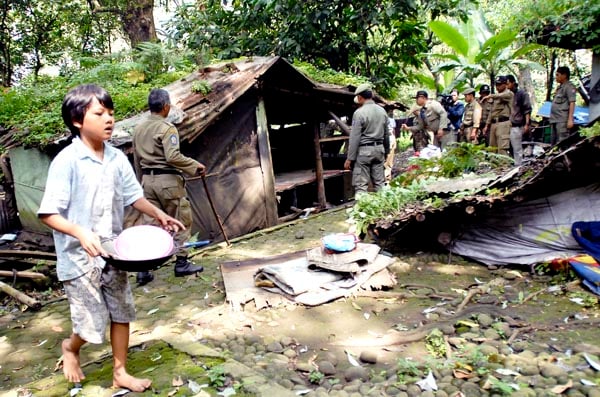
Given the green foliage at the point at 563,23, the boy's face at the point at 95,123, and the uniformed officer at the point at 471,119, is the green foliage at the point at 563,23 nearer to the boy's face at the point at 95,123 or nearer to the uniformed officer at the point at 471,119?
the uniformed officer at the point at 471,119

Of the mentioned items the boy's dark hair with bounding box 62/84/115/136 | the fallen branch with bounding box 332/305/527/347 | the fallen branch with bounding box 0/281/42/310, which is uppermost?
the boy's dark hair with bounding box 62/84/115/136

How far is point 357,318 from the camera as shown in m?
4.31

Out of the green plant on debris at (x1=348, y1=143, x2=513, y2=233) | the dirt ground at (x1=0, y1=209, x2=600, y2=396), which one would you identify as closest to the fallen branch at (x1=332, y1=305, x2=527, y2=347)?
the dirt ground at (x1=0, y1=209, x2=600, y2=396)

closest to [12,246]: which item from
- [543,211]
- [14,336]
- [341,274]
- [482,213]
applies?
[14,336]

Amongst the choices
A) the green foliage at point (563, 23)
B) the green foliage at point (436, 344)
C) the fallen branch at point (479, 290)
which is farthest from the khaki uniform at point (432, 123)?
the green foliage at point (436, 344)

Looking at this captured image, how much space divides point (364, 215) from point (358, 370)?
2876 millimetres

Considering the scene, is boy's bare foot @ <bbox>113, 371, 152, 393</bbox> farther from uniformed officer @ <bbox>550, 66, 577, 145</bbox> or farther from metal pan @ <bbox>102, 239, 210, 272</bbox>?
uniformed officer @ <bbox>550, 66, 577, 145</bbox>

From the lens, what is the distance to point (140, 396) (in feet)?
9.55

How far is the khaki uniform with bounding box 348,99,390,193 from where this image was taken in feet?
24.8

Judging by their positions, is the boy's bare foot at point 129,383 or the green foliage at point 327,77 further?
the green foliage at point 327,77

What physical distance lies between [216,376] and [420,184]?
13.6ft

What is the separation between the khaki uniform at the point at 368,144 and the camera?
24.8 feet

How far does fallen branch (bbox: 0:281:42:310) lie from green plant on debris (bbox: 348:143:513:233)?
156 inches

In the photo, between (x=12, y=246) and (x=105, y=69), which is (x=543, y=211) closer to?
(x=12, y=246)
